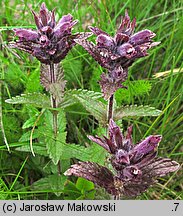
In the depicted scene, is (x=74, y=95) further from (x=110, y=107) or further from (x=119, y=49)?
(x=119, y=49)

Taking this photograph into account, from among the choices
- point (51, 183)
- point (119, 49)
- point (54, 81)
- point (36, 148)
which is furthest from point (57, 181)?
point (119, 49)

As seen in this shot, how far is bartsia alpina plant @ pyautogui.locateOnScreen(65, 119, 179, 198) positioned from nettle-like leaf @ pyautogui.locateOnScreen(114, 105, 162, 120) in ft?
0.74

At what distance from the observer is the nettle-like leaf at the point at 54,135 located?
1.66 meters

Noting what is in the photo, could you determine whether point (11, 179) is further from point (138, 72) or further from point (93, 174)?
point (138, 72)

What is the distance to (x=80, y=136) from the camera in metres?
1.93

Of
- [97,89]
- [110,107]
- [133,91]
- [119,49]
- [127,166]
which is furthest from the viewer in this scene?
[97,89]

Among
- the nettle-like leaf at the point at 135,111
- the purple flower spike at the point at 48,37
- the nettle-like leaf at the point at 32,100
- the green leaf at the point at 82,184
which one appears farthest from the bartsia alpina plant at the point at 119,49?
the green leaf at the point at 82,184

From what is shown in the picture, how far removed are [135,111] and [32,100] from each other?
0.43m

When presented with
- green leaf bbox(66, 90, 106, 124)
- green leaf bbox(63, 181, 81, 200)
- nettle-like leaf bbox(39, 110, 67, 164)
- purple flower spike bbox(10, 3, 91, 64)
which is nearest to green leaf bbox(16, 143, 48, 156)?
nettle-like leaf bbox(39, 110, 67, 164)

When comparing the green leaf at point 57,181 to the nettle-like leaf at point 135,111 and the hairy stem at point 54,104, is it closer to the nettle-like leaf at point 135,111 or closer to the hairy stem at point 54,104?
the hairy stem at point 54,104

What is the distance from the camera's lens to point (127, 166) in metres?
1.35

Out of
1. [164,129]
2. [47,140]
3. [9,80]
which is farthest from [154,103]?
[9,80]

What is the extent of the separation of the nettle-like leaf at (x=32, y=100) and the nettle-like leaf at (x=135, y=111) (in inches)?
12.1

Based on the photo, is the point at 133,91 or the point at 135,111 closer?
the point at 135,111
